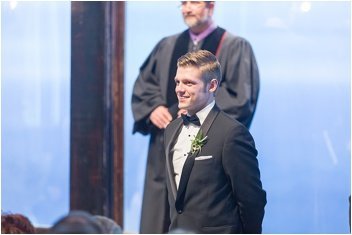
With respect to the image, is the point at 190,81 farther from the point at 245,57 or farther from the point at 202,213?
the point at 245,57

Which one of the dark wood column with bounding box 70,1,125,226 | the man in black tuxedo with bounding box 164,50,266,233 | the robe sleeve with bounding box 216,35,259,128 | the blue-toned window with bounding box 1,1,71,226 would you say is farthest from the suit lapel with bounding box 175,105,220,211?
the blue-toned window with bounding box 1,1,71,226

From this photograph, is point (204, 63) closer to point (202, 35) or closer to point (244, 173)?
point (244, 173)

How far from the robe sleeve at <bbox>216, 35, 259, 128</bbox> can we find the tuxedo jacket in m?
1.12

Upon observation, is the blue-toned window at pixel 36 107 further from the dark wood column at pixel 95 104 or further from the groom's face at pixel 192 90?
the groom's face at pixel 192 90

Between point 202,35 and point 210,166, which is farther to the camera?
point 202,35

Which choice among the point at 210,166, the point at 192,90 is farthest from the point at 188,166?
the point at 192,90

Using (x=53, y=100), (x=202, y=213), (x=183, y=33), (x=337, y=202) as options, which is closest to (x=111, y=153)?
(x=53, y=100)

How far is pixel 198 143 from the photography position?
3.71 meters

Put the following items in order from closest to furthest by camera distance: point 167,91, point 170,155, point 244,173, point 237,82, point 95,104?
point 244,173 < point 170,155 < point 237,82 < point 167,91 < point 95,104

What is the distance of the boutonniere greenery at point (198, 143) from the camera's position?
3.70 m

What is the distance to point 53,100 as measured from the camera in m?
5.57

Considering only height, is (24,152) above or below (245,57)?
below

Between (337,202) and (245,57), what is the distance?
987mm

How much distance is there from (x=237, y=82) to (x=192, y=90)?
1.23 metres
